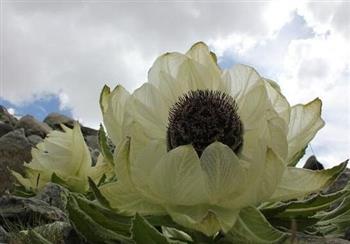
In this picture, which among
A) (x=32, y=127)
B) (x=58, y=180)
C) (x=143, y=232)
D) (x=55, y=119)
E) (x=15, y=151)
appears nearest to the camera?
(x=143, y=232)

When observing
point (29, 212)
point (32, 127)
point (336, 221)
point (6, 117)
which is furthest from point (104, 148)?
point (6, 117)

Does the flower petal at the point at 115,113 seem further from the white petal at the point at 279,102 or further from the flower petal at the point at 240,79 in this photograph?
the white petal at the point at 279,102

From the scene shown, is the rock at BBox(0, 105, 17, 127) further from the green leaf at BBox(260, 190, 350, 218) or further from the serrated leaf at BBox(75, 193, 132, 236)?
the green leaf at BBox(260, 190, 350, 218)

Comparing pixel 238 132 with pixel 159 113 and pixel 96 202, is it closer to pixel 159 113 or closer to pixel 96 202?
pixel 159 113

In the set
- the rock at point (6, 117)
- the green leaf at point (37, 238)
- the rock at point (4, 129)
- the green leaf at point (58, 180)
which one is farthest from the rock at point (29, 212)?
the rock at point (6, 117)

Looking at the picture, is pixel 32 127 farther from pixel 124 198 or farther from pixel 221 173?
pixel 221 173

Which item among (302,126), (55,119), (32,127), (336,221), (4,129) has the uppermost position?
(55,119)

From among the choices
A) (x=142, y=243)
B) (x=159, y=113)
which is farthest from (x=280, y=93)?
(x=142, y=243)
